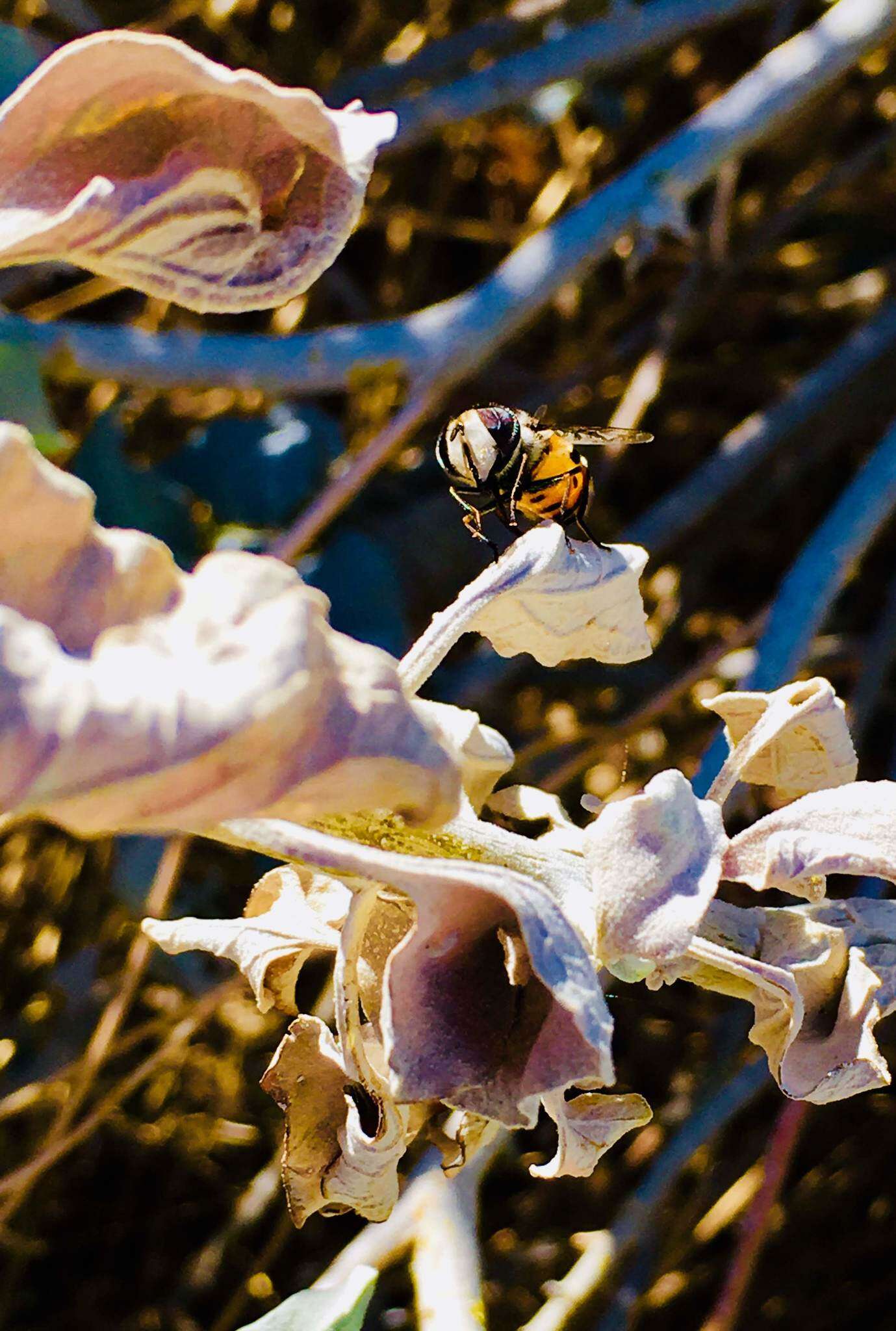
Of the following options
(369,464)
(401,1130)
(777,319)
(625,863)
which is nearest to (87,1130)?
(369,464)

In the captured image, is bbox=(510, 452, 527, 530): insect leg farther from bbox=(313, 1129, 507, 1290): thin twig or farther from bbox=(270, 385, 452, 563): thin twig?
bbox=(313, 1129, 507, 1290): thin twig

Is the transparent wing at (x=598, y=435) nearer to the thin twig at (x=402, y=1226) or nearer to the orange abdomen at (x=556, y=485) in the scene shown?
the orange abdomen at (x=556, y=485)

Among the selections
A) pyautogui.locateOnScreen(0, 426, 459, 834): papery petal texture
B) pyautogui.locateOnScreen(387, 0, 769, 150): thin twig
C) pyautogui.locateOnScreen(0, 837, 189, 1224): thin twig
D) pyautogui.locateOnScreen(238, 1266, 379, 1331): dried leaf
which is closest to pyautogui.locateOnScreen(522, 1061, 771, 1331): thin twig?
pyautogui.locateOnScreen(238, 1266, 379, 1331): dried leaf

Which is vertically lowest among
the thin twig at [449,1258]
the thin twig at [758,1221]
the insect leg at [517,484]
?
the thin twig at [758,1221]

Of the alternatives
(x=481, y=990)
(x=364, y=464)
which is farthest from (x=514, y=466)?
(x=481, y=990)

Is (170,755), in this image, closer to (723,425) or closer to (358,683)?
(358,683)

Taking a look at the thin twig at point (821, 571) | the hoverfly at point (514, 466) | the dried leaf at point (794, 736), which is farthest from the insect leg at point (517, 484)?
the dried leaf at point (794, 736)
